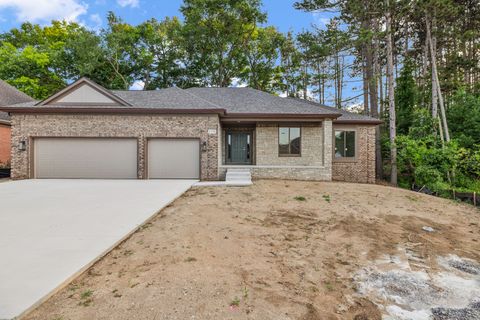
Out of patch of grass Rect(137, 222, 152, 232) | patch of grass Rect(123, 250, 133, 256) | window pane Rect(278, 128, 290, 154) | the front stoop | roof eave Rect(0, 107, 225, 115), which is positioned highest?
roof eave Rect(0, 107, 225, 115)

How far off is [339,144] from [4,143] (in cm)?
1868

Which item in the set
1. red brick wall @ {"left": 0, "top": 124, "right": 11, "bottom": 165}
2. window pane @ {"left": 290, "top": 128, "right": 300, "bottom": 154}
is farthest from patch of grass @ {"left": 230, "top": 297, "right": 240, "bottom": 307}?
red brick wall @ {"left": 0, "top": 124, "right": 11, "bottom": 165}

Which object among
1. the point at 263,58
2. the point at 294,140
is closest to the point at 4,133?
the point at 294,140

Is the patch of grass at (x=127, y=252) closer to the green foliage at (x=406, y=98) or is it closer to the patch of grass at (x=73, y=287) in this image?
the patch of grass at (x=73, y=287)

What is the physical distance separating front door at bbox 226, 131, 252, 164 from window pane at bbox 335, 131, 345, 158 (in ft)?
15.0

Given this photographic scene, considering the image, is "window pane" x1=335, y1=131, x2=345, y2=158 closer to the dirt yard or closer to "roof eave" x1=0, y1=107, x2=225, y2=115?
the dirt yard

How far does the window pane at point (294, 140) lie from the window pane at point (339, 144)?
6.78 ft

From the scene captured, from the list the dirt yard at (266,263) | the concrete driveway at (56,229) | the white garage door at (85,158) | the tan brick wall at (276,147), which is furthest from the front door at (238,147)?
the dirt yard at (266,263)

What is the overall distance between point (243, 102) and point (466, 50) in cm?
1696

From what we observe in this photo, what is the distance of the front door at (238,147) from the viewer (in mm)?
13328

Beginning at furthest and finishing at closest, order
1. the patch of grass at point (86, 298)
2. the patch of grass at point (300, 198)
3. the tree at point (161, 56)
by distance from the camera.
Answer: the tree at point (161, 56) → the patch of grass at point (300, 198) → the patch of grass at point (86, 298)

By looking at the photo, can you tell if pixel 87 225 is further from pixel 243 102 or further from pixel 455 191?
pixel 455 191

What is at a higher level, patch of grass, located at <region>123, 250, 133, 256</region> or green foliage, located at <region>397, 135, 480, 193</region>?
green foliage, located at <region>397, 135, 480, 193</region>

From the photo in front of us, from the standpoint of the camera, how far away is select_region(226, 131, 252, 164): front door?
13328 millimetres
